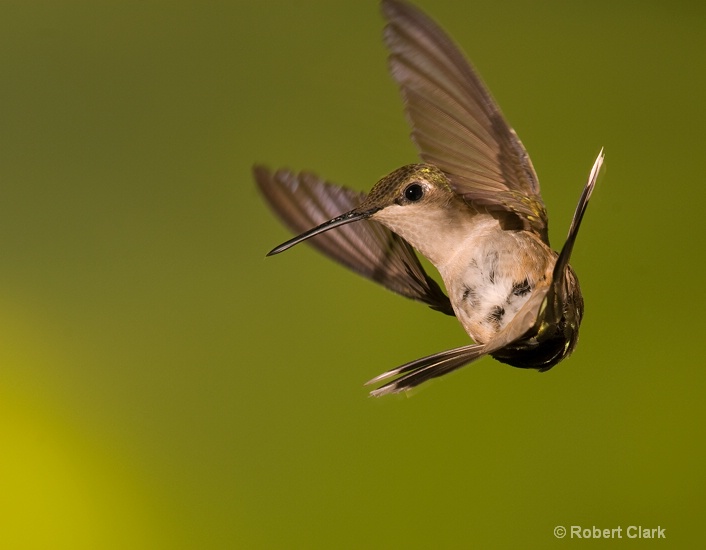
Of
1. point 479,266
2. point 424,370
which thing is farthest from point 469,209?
point 424,370

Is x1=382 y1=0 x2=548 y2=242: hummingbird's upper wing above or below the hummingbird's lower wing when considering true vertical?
above

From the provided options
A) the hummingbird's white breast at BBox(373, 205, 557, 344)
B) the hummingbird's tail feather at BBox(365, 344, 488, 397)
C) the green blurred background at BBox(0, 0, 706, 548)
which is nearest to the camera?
the hummingbird's tail feather at BBox(365, 344, 488, 397)

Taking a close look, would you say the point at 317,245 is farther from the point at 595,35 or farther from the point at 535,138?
the point at 595,35

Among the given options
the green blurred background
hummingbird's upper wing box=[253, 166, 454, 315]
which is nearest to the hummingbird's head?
hummingbird's upper wing box=[253, 166, 454, 315]

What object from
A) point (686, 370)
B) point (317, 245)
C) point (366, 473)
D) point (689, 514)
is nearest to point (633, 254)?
point (686, 370)

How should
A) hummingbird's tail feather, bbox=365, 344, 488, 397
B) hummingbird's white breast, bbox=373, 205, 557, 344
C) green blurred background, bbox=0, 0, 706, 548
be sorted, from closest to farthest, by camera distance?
hummingbird's tail feather, bbox=365, 344, 488, 397
hummingbird's white breast, bbox=373, 205, 557, 344
green blurred background, bbox=0, 0, 706, 548

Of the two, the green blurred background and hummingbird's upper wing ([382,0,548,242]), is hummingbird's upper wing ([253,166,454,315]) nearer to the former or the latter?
hummingbird's upper wing ([382,0,548,242])
